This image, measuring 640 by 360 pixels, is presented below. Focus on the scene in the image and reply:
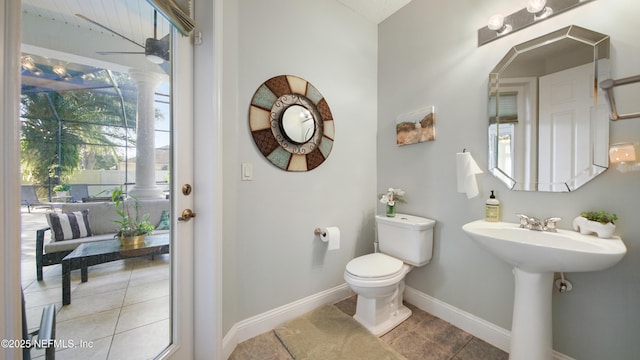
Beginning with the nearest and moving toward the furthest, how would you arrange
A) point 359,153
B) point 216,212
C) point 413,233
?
point 216,212, point 413,233, point 359,153

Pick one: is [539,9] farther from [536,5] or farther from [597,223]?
[597,223]

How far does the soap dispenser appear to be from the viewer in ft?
4.69

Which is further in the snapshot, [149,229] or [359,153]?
[359,153]

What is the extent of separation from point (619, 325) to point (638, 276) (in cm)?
27

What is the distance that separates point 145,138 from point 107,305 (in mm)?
735

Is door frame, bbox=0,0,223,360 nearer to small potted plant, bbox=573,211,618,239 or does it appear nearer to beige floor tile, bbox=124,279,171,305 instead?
beige floor tile, bbox=124,279,171,305

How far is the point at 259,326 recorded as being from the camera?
1.57m

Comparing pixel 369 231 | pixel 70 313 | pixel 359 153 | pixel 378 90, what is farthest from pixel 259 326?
pixel 378 90

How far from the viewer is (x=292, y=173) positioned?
1.73 metres

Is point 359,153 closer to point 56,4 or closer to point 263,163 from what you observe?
point 263,163

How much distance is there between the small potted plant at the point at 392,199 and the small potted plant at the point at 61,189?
1.84 meters

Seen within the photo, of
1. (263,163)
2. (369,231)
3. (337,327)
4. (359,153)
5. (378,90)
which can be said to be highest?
(378,90)

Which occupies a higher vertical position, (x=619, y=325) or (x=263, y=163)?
(x=263, y=163)

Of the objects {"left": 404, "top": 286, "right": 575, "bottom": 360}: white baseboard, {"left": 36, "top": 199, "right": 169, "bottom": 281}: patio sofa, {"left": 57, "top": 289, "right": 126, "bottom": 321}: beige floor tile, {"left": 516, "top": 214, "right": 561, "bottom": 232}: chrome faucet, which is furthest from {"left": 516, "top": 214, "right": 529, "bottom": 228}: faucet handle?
{"left": 57, "top": 289, "right": 126, "bottom": 321}: beige floor tile
